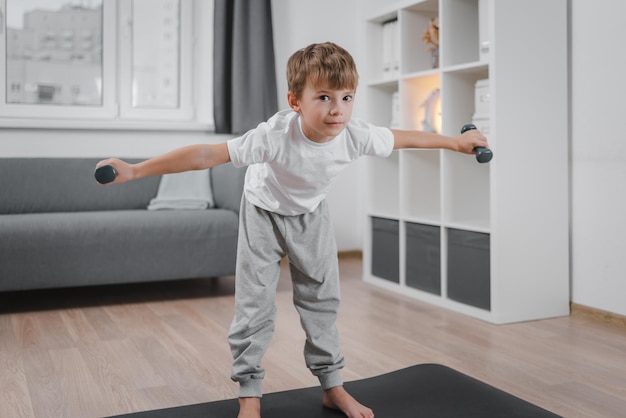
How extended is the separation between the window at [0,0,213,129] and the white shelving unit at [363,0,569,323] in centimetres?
152

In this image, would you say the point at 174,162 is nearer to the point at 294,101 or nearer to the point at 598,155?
the point at 294,101

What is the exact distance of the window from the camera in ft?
12.6

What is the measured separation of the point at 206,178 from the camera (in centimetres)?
374

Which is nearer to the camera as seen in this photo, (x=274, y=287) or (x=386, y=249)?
(x=274, y=287)

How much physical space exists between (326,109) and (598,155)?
1.69 meters

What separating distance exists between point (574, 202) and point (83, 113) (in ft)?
8.98

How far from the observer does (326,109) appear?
1.51 m

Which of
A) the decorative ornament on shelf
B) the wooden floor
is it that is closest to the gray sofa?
the wooden floor

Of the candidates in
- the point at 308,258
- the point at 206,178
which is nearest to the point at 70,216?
Result: the point at 206,178

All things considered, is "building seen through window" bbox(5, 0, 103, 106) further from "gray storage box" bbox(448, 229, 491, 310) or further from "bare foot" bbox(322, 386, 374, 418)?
"bare foot" bbox(322, 386, 374, 418)

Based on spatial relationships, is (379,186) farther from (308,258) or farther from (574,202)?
(308,258)

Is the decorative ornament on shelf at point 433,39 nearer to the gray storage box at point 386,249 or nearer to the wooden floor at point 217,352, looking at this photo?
the gray storage box at point 386,249

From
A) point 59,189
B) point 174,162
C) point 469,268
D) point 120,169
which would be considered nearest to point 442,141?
point 174,162

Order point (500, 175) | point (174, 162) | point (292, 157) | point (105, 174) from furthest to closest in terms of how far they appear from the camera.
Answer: point (500, 175) < point (292, 157) < point (174, 162) < point (105, 174)
